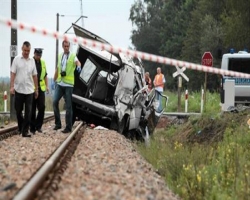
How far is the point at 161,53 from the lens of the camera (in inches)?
3462

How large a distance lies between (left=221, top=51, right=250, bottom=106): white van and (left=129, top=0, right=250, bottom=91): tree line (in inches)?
957

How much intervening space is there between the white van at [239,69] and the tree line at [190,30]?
79.7ft

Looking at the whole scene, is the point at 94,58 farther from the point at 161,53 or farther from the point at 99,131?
the point at 161,53

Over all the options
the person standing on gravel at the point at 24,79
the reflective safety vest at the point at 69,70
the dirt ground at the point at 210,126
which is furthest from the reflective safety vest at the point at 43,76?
the dirt ground at the point at 210,126

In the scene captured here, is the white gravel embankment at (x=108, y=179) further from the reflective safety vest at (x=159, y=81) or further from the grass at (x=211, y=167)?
the reflective safety vest at (x=159, y=81)

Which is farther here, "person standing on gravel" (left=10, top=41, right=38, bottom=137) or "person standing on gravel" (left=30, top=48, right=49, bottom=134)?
"person standing on gravel" (left=30, top=48, right=49, bottom=134)

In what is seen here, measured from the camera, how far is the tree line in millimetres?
47500

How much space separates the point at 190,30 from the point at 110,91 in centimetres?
5733

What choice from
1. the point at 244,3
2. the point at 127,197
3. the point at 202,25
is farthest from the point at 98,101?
the point at 202,25

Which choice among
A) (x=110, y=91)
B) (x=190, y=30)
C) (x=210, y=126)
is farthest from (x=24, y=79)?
(x=190, y=30)

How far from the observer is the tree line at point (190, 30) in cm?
4750

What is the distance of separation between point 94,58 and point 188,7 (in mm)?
68660

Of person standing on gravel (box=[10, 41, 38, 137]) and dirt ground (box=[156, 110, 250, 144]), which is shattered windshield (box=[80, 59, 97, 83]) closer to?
dirt ground (box=[156, 110, 250, 144])

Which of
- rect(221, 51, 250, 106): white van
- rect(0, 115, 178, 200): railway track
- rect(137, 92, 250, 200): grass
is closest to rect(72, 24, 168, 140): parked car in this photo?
rect(137, 92, 250, 200): grass
